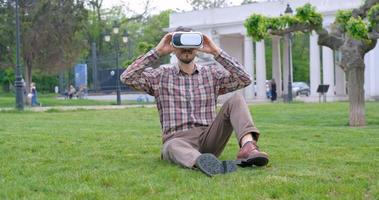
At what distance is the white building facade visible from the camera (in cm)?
3916

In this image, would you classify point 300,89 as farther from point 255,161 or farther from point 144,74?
point 255,161

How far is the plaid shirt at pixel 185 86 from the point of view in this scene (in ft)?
Result: 19.2

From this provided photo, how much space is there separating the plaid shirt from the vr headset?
0.47m

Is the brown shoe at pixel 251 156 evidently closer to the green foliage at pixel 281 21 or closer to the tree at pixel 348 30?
the tree at pixel 348 30

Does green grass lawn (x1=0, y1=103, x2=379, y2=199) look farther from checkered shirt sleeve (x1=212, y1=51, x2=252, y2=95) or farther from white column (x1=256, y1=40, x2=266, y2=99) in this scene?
white column (x1=256, y1=40, x2=266, y2=99)

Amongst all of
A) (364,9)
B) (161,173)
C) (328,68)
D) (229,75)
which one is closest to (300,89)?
(328,68)

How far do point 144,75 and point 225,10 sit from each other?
40.1 metres

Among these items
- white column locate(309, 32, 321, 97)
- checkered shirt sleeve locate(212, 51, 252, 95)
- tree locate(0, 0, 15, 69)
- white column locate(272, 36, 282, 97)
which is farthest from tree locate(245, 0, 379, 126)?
white column locate(272, 36, 282, 97)

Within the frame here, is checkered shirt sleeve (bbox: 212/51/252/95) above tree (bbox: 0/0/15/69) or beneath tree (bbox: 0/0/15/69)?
beneath

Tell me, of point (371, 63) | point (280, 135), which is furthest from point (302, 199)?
point (371, 63)

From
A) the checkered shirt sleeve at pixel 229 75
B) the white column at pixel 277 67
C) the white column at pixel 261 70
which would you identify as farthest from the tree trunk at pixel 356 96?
the white column at pixel 277 67

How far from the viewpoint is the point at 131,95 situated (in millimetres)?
47344

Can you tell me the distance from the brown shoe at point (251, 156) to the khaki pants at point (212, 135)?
104mm

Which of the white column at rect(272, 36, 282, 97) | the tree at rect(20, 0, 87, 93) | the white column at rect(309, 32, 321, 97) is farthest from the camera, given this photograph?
the white column at rect(272, 36, 282, 97)
